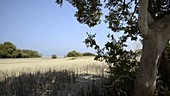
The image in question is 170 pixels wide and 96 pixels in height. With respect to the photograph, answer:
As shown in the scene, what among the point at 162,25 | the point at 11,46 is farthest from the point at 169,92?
the point at 11,46

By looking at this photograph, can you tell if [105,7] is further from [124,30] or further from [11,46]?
[11,46]

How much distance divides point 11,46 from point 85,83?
26.1 metres

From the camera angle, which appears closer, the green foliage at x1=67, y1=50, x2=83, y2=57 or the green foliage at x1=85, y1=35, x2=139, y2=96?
the green foliage at x1=85, y1=35, x2=139, y2=96

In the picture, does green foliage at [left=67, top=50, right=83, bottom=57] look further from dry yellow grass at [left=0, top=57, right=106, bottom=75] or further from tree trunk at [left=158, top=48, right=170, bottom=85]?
tree trunk at [left=158, top=48, right=170, bottom=85]

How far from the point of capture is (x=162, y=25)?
298 inches

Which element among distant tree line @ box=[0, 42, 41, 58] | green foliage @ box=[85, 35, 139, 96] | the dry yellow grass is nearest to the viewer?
green foliage @ box=[85, 35, 139, 96]

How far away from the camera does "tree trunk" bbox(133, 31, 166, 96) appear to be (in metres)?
7.50

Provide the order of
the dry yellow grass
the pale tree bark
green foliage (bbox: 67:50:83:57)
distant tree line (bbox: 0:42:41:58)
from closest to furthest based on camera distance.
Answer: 1. the pale tree bark
2. the dry yellow grass
3. distant tree line (bbox: 0:42:41:58)
4. green foliage (bbox: 67:50:83:57)

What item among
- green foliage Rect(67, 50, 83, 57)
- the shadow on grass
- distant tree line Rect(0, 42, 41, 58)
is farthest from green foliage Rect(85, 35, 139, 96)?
A: green foliage Rect(67, 50, 83, 57)

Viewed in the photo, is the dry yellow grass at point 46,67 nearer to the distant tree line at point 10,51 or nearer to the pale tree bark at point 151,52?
the pale tree bark at point 151,52

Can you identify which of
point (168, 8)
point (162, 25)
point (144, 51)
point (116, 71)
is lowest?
point (116, 71)

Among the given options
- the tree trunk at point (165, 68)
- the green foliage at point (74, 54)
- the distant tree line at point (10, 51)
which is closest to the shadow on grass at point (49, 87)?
the tree trunk at point (165, 68)

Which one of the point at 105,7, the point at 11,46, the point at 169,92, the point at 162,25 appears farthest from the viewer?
the point at 11,46

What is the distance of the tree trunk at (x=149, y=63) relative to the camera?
24.6 feet
